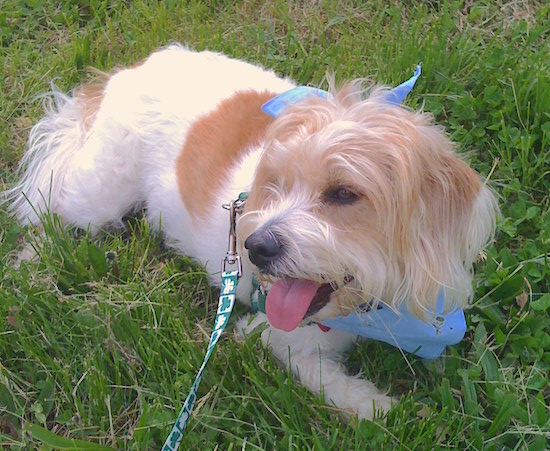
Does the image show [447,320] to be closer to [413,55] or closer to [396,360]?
[396,360]

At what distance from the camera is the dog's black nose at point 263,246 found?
212cm

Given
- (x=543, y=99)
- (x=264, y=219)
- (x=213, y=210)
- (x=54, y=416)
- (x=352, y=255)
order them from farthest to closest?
(x=543, y=99) < (x=213, y=210) < (x=54, y=416) < (x=264, y=219) < (x=352, y=255)

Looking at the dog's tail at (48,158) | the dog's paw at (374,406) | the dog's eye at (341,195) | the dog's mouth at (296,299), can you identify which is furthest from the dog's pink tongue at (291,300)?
the dog's tail at (48,158)

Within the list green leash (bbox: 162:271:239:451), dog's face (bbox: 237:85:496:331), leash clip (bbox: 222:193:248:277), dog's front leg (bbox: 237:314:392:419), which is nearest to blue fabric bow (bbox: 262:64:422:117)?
dog's face (bbox: 237:85:496:331)

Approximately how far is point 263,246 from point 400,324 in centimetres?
68

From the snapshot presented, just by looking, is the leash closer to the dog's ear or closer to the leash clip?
the leash clip

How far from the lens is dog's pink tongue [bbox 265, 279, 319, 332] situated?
2.23 m

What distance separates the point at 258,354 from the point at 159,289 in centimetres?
56

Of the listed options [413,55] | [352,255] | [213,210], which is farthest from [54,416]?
[413,55]

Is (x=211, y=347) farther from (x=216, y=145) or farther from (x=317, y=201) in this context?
(x=216, y=145)

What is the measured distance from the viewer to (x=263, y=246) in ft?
6.97

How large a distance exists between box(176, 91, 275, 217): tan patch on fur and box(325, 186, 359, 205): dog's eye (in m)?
0.78

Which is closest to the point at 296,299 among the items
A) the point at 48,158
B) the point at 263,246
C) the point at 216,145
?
the point at 263,246

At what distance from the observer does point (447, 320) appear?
8.27 ft
